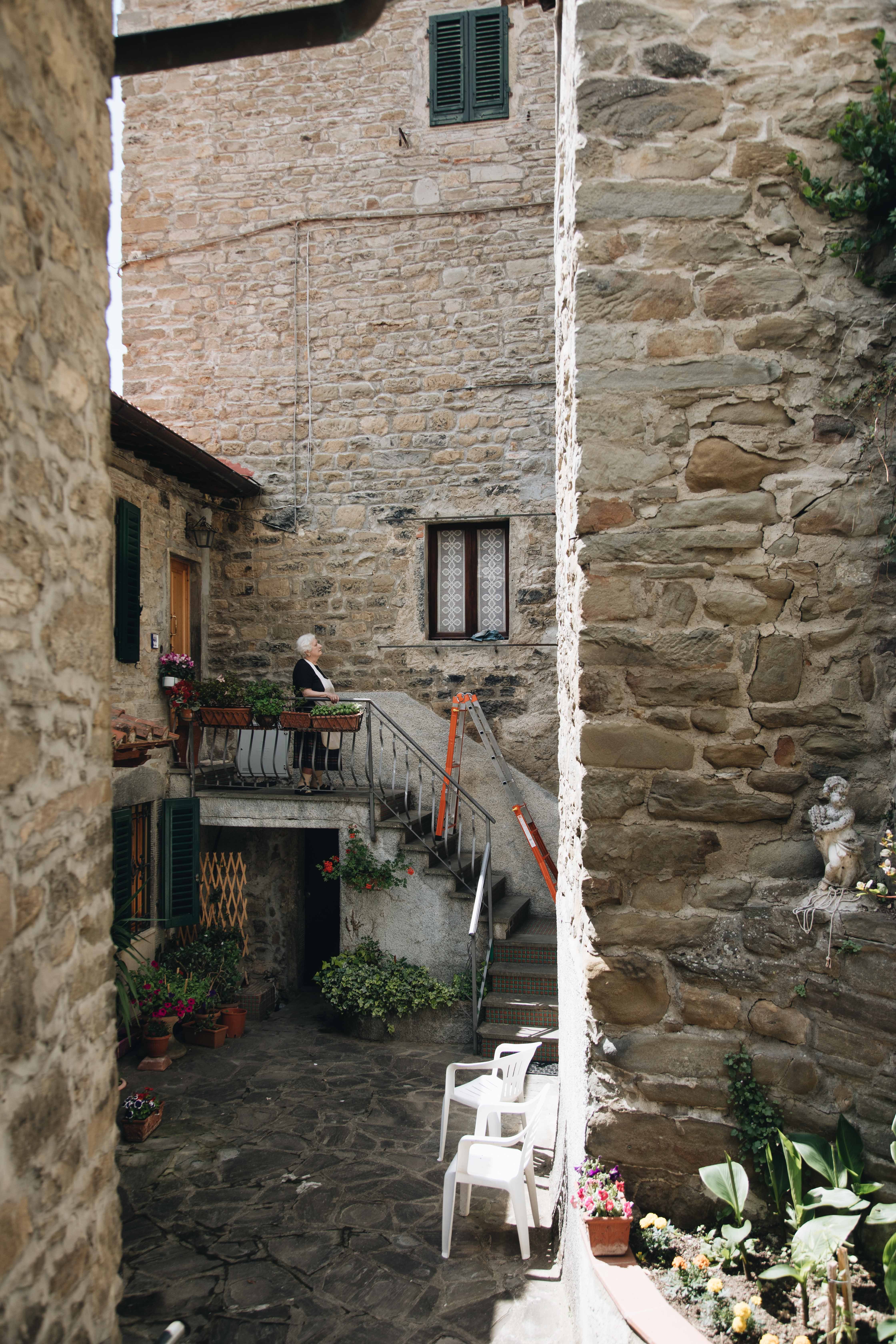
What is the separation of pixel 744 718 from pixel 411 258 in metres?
7.30

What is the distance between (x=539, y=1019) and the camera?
6598 mm

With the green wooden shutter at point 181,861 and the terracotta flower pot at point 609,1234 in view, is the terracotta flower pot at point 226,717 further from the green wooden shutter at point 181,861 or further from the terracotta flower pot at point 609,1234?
the terracotta flower pot at point 609,1234

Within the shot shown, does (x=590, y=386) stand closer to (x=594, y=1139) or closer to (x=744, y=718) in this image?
(x=744, y=718)

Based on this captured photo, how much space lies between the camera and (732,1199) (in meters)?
2.56

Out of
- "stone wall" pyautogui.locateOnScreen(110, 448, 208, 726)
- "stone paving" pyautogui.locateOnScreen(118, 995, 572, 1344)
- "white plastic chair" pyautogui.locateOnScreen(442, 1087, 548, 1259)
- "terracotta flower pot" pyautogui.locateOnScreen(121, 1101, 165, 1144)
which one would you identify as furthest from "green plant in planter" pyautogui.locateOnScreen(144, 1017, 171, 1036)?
"white plastic chair" pyautogui.locateOnScreen(442, 1087, 548, 1259)

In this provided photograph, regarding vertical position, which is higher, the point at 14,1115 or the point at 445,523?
the point at 445,523

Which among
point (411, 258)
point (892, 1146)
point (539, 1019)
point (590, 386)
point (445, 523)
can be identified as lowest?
point (539, 1019)

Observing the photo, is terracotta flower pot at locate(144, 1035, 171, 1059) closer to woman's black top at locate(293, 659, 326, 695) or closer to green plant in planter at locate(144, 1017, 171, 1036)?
green plant in planter at locate(144, 1017, 171, 1036)

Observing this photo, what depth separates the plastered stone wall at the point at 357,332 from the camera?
8.30m

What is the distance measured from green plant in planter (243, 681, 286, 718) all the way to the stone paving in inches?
112

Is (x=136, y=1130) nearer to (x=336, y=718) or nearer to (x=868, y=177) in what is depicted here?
(x=336, y=718)

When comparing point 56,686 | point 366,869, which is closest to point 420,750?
point 366,869

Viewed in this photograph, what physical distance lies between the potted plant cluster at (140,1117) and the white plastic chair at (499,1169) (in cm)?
214

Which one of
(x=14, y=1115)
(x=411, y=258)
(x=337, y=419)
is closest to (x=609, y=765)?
(x=14, y=1115)
